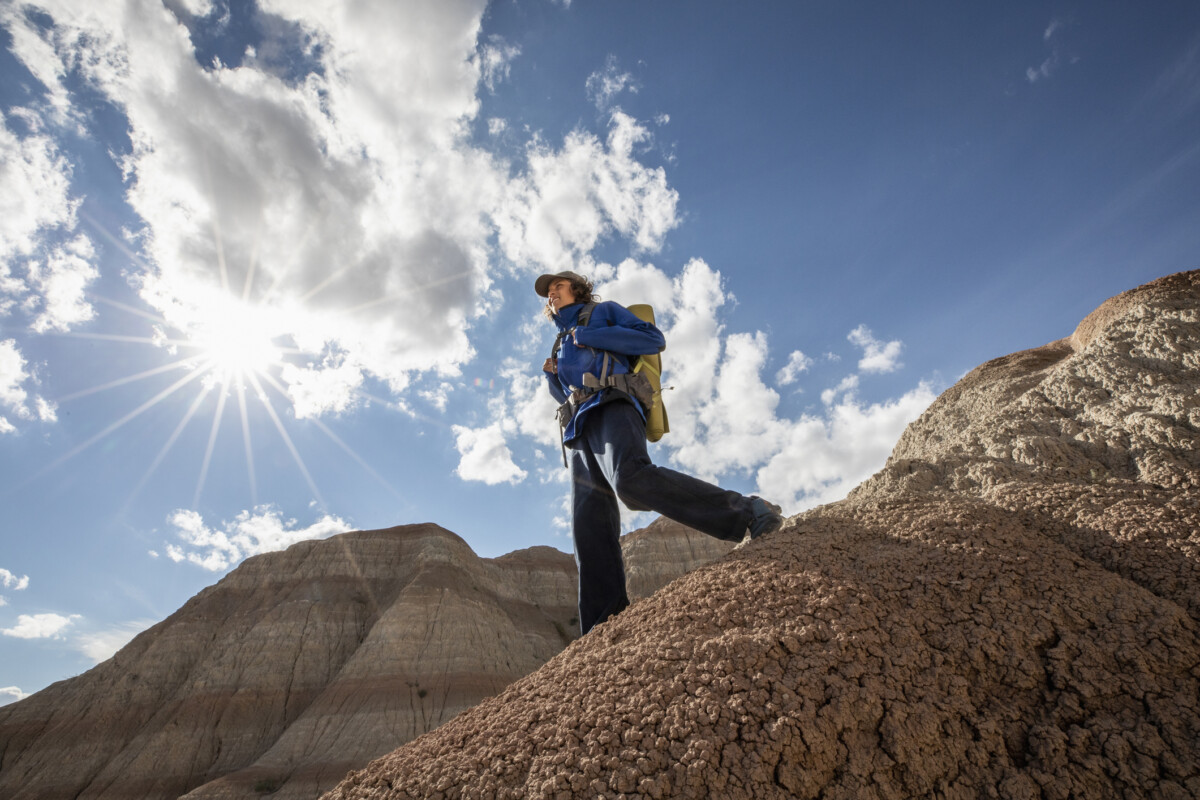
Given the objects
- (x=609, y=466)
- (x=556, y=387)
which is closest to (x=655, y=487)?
(x=609, y=466)

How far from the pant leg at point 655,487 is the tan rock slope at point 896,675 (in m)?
0.41

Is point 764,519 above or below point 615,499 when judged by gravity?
below

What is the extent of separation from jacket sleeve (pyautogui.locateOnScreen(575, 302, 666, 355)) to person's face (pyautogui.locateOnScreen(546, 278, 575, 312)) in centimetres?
44

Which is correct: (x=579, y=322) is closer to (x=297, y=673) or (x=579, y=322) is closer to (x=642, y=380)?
(x=642, y=380)

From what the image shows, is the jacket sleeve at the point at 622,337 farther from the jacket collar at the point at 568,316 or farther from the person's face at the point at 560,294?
the person's face at the point at 560,294

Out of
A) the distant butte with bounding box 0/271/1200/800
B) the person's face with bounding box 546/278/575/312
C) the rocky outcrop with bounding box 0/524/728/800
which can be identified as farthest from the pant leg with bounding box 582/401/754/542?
the rocky outcrop with bounding box 0/524/728/800

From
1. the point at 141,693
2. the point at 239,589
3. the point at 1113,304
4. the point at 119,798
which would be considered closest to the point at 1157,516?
the point at 1113,304

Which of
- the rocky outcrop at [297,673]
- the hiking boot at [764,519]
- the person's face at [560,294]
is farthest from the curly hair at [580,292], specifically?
the rocky outcrop at [297,673]

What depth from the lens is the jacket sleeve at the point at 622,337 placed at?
381 centimetres

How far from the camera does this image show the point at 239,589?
123 feet

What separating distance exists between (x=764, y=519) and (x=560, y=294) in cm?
223

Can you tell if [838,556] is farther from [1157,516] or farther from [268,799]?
[268,799]

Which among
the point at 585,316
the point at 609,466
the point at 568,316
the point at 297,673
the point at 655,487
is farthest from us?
the point at 297,673

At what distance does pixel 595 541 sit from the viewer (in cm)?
354
